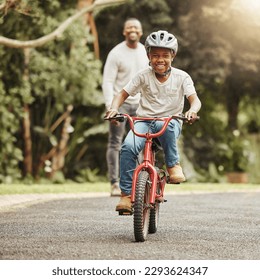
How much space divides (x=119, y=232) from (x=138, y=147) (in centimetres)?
81

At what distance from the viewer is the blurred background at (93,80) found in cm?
1653

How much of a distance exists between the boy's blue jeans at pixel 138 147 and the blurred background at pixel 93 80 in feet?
29.3

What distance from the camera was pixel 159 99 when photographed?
7168 mm

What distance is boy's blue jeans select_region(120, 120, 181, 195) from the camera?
22.6 feet

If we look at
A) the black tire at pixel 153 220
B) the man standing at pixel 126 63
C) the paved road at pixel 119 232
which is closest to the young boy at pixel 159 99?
the black tire at pixel 153 220

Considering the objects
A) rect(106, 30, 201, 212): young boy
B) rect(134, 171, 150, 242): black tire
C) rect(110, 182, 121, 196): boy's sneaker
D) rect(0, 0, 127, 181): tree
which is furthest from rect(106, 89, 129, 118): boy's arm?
rect(0, 0, 127, 181): tree

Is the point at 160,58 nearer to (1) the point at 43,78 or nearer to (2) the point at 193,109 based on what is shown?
(2) the point at 193,109

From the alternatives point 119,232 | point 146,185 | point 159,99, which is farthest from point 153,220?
point 159,99

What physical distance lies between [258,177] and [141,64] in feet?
33.5

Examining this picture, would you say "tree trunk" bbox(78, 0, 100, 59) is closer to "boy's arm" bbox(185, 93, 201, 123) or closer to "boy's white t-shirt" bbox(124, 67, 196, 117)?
"boy's white t-shirt" bbox(124, 67, 196, 117)

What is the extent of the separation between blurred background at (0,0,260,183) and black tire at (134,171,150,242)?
30.6ft

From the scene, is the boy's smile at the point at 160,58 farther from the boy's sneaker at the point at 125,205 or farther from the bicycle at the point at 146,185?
the boy's sneaker at the point at 125,205
